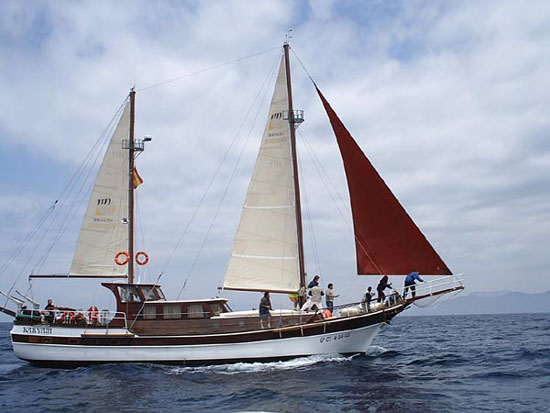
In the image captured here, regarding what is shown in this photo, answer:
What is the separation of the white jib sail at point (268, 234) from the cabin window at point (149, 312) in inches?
134

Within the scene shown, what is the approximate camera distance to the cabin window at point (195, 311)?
22094 mm

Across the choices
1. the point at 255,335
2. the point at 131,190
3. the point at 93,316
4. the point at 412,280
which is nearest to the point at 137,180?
the point at 131,190

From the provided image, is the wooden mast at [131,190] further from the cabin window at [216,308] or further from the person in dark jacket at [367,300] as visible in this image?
the person in dark jacket at [367,300]

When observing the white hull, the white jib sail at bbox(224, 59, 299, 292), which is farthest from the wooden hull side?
the white jib sail at bbox(224, 59, 299, 292)

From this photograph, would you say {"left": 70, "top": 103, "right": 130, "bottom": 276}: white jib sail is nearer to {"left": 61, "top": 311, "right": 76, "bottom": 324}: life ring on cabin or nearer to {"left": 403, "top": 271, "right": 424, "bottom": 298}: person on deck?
{"left": 61, "top": 311, "right": 76, "bottom": 324}: life ring on cabin

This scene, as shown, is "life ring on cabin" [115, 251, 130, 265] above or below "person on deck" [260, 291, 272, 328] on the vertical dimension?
above

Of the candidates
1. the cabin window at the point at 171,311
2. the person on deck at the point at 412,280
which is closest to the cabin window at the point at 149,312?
the cabin window at the point at 171,311

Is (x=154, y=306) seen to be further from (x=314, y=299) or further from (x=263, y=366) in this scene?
(x=314, y=299)

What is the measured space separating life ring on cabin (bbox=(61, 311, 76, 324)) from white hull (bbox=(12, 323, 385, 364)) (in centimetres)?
44

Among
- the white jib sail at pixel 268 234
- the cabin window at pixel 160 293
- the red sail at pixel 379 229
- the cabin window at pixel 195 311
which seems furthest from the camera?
the cabin window at pixel 160 293

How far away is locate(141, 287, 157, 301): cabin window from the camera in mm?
23156

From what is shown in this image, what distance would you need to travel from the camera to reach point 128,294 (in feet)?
75.8

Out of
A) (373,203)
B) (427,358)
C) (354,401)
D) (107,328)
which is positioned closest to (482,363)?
(427,358)

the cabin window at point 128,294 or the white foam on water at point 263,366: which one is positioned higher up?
the cabin window at point 128,294
